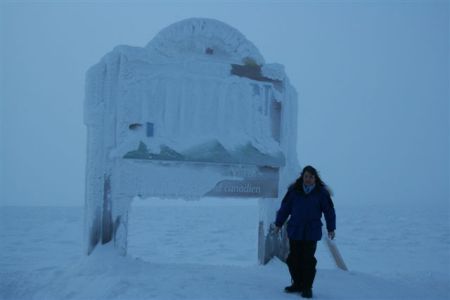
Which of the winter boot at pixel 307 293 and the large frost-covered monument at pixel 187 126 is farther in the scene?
the large frost-covered monument at pixel 187 126

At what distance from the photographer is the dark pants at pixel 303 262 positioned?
14.8 feet

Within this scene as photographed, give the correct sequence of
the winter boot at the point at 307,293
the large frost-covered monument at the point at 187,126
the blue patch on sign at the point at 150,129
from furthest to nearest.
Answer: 1. the blue patch on sign at the point at 150,129
2. the large frost-covered monument at the point at 187,126
3. the winter boot at the point at 307,293

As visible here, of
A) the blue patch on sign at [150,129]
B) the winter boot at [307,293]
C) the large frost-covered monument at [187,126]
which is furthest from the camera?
the blue patch on sign at [150,129]

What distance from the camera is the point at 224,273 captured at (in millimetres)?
5547

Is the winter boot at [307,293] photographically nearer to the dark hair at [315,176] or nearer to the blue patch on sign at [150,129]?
the dark hair at [315,176]

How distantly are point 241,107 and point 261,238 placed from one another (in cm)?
209

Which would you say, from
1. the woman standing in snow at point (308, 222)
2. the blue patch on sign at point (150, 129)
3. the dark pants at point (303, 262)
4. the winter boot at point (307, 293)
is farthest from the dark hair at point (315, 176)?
the blue patch on sign at point (150, 129)

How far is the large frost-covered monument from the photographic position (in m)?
5.95

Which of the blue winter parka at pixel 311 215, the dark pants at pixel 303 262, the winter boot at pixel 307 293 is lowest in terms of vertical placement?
the winter boot at pixel 307 293

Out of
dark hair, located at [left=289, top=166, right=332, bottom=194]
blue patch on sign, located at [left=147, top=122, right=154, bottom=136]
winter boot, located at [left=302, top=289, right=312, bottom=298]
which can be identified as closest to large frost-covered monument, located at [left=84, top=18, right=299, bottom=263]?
blue patch on sign, located at [left=147, top=122, right=154, bottom=136]

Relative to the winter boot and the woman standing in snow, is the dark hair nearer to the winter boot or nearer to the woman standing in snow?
the woman standing in snow

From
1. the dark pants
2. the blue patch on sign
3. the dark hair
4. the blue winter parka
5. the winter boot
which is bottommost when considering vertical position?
the winter boot

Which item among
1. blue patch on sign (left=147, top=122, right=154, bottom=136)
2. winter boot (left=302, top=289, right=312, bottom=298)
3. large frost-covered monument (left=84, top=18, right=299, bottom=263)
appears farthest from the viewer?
blue patch on sign (left=147, top=122, right=154, bottom=136)

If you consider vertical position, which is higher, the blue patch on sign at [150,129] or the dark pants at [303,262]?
the blue patch on sign at [150,129]
